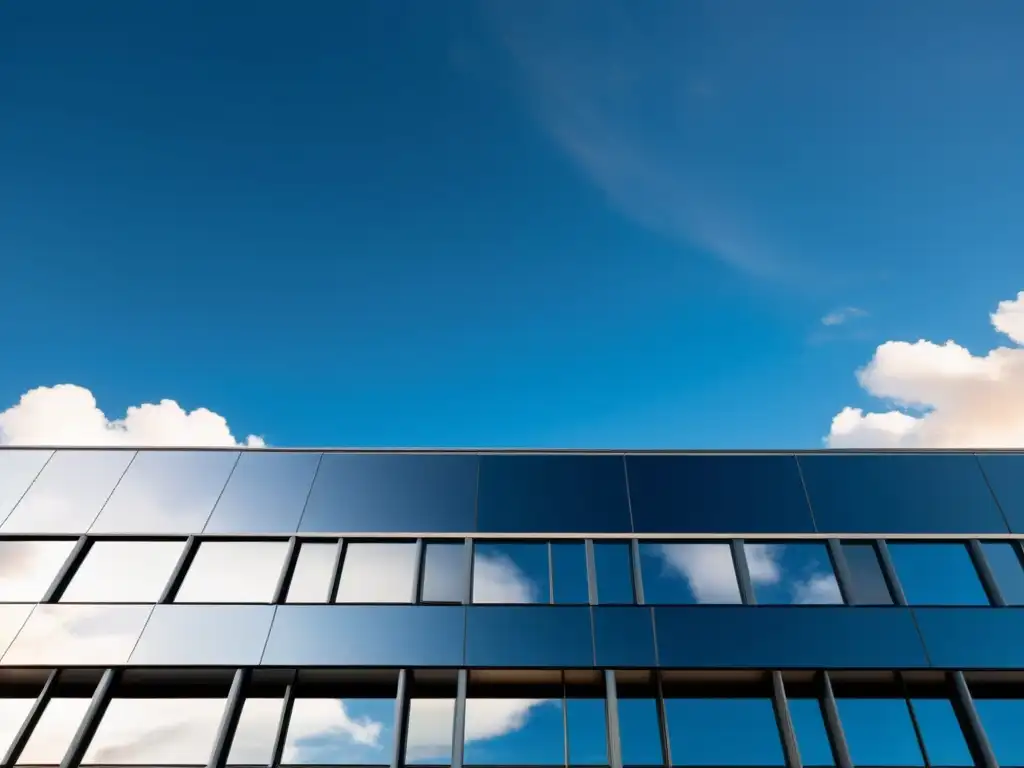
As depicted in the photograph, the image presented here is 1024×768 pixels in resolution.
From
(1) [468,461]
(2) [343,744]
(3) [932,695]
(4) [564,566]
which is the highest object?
(1) [468,461]

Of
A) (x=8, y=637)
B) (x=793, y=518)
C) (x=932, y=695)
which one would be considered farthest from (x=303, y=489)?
(x=932, y=695)

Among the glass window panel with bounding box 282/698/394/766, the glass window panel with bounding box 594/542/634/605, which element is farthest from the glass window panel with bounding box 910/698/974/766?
the glass window panel with bounding box 282/698/394/766

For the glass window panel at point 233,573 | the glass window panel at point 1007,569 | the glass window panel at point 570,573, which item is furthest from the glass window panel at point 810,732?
the glass window panel at point 233,573

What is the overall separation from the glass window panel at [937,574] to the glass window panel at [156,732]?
18.3m

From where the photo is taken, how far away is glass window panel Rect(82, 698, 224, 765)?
528 inches

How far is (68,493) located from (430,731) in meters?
13.1

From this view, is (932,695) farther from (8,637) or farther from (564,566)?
(8,637)

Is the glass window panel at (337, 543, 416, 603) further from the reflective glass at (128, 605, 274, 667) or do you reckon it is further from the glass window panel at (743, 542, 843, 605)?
the glass window panel at (743, 542, 843, 605)

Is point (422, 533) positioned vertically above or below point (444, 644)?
above

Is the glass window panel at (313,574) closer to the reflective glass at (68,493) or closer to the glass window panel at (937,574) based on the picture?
the reflective glass at (68,493)

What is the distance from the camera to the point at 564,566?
16.2 m

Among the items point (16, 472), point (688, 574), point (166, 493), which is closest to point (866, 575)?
point (688, 574)

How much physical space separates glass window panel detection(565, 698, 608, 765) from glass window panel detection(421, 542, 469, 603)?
393 cm

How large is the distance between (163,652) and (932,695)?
759 inches
